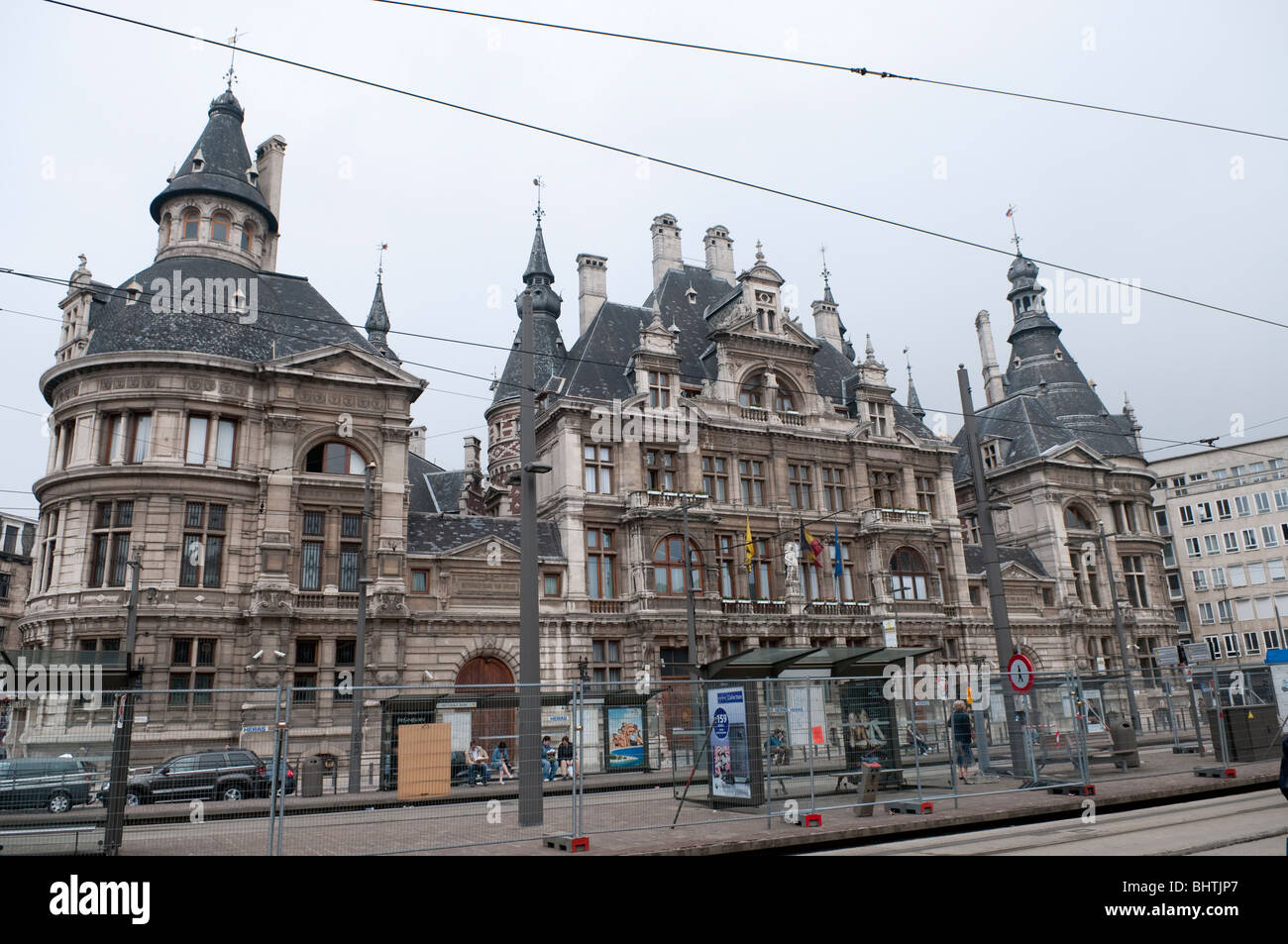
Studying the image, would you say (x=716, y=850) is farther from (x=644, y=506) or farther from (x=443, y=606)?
(x=644, y=506)

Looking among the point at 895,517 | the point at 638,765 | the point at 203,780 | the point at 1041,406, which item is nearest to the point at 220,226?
the point at 203,780

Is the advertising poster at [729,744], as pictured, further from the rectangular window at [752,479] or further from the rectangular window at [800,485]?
the rectangular window at [800,485]

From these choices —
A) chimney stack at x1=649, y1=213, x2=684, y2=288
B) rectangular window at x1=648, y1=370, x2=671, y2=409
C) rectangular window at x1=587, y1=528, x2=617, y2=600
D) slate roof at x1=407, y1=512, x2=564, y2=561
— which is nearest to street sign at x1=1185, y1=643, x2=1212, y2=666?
rectangular window at x1=587, y1=528, x2=617, y2=600

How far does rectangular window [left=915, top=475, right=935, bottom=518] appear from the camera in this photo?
45.8 metres

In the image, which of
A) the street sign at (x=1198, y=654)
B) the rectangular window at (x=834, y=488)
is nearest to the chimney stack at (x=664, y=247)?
the rectangular window at (x=834, y=488)

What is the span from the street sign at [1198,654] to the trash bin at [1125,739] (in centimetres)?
985

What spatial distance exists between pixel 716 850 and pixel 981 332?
192 ft

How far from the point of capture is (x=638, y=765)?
20391 mm

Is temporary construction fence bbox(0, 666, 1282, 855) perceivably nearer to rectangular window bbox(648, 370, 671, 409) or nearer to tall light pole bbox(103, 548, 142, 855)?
tall light pole bbox(103, 548, 142, 855)

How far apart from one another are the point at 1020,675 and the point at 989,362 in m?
50.0

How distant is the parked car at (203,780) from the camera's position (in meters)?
16.2

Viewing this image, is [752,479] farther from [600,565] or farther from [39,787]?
[39,787]

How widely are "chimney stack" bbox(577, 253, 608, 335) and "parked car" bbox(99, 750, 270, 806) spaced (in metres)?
28.6
